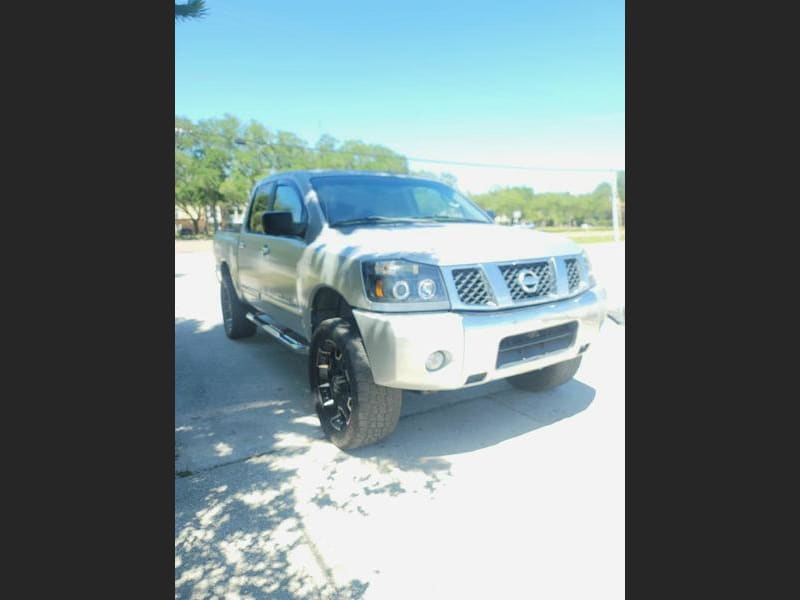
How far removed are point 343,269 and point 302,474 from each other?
128cm

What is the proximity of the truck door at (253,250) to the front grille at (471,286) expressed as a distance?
2.46m

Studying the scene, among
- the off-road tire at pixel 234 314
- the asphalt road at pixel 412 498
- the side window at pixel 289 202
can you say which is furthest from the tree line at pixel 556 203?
the asphalt road at pixel 412 498

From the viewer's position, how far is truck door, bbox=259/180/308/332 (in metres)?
4.04

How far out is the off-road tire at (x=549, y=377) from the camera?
4066mm

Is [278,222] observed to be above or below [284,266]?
above

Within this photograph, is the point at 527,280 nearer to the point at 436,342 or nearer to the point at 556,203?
the point at 436,342

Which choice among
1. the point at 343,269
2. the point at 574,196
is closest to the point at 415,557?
the point at 343,269

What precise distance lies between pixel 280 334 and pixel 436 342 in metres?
2.05

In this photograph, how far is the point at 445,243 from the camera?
316cm

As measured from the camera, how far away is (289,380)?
4902 mm

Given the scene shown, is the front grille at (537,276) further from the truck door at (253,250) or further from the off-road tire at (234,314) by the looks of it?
the off-road tire at (234,314)

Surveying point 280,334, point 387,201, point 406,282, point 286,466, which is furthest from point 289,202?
point 286,466

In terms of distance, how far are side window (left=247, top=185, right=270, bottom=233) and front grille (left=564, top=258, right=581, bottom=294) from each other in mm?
3116

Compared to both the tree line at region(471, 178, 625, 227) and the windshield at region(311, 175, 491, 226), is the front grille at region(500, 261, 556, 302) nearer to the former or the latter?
the windshield at region(311, 175, 491, 226)
